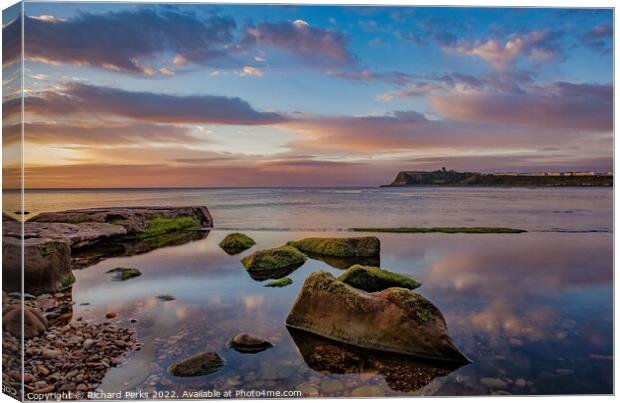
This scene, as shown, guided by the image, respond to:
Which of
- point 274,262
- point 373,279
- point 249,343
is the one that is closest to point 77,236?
point 274,262

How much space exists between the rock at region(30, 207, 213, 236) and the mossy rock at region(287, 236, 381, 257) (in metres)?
2.98

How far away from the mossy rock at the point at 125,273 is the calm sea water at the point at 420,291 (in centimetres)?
13

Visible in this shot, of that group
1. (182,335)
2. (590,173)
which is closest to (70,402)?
(182,335)

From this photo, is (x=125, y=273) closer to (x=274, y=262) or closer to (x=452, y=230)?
(x=274, y=262)

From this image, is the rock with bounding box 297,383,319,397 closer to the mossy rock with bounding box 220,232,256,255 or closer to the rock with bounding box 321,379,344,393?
the rock with bounding box 321,379,344,393

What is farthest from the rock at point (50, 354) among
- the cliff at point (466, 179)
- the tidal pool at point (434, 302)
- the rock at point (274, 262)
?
the cliff at point (466, 179)

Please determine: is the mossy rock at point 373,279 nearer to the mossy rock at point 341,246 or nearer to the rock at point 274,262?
the mossy rock at point 341,246

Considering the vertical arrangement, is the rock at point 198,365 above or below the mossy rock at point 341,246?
below

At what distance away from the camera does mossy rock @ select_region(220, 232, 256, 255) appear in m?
7.61

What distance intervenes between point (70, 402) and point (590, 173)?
5981 mm

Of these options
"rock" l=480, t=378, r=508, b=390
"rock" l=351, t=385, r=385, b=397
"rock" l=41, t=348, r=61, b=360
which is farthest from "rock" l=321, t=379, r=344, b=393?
"rock" l=41, t=348, r=61, b=360

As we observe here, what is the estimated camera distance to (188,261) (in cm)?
675

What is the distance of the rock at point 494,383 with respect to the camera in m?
4.09

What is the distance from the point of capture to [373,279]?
567cm
